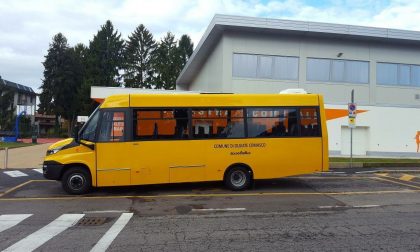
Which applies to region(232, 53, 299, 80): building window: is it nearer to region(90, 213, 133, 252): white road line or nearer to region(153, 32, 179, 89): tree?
region(90, 213, 133, 252): white road line

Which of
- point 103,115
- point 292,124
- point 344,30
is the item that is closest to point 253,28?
point 344,30

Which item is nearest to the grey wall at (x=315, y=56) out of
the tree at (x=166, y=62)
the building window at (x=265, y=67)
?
the building window at (x=265, y=67)

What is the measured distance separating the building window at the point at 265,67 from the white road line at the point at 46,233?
19892 millimetres

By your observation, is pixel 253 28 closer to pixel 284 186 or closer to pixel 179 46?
pixel 284 186

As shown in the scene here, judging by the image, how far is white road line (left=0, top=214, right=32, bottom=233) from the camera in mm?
7305

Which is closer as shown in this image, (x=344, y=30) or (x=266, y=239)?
(x=266, y=239)

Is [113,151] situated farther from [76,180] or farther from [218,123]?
[218,123]

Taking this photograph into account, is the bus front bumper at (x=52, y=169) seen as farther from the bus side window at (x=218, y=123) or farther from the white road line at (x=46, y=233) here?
the bus side window at (x=218, y=123)

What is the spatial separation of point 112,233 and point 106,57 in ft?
241

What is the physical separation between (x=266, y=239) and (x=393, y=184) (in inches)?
340

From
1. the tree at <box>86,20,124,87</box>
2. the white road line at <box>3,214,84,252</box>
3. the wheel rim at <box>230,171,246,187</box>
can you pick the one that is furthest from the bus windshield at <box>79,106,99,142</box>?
the tree at <box>86,20,124,87</box>

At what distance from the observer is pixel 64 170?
10.8 meters

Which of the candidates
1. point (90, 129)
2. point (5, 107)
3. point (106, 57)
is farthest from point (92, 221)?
point (106, 57)

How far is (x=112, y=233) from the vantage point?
268 inches
